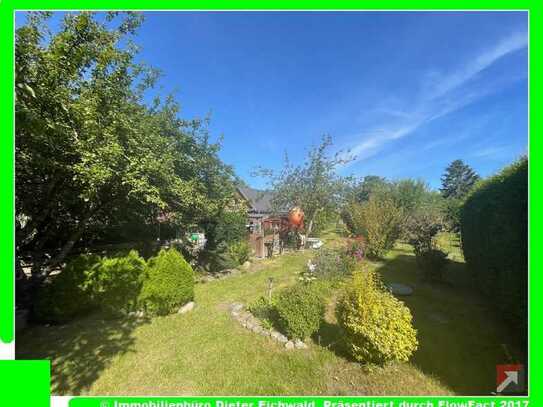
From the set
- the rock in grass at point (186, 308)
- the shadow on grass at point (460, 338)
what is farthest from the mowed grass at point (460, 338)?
the rock in grass at point (186, 308)

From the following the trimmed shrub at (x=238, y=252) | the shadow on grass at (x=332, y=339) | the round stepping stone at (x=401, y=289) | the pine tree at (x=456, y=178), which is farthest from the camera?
the pine tree at (x=456, y=178)

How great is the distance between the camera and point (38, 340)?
4.21m

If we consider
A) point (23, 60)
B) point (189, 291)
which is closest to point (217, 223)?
point (189, 291)

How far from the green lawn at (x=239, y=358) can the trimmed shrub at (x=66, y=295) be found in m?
0.29

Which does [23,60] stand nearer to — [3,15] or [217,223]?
[3,15]

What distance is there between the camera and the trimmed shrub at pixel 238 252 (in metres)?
10.8

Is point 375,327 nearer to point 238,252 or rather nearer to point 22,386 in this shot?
point 22,386

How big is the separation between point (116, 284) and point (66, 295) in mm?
1046

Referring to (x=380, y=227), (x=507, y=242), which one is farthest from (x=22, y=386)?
(x=380, y=227)

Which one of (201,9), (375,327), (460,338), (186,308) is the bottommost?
(186,308)

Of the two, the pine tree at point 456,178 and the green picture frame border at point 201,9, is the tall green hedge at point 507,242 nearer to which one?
the green picture frame border at point 201,9

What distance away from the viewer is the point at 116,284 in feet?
16.9

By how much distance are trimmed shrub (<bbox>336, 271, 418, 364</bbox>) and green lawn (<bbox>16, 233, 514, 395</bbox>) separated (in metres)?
0.30

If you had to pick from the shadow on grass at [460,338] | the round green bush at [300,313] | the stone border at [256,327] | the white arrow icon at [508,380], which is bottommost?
the stone border at [256,327]
